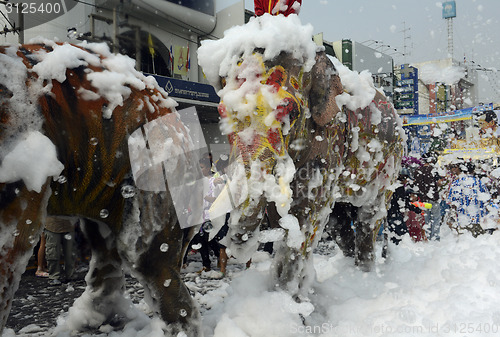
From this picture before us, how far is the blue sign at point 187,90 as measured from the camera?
332 inches

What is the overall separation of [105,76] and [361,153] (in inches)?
94.2

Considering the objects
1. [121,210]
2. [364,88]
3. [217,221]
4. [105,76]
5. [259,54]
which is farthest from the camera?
[364,88]

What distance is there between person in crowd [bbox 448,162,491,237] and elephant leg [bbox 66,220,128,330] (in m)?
5.87

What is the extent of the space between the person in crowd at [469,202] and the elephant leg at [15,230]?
6.66 meters

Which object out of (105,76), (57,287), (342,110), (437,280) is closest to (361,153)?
(342,110)

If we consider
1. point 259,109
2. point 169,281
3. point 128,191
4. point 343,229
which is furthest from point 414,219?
point 128,191

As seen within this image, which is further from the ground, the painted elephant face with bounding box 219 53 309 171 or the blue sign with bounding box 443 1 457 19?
the blue sign with bounding box 443 1 457 19

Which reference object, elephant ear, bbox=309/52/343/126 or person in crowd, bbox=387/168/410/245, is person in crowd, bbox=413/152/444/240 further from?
elephant ear, bbox=309/52/343/126

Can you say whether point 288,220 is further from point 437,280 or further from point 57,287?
point 57,287

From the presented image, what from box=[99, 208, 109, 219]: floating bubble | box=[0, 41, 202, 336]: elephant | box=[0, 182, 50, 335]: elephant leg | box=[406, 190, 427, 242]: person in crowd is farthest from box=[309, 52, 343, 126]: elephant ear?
box=[406, 190, 427, 242]: person in crowd

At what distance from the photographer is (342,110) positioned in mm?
3312

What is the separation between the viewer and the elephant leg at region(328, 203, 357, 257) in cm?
457

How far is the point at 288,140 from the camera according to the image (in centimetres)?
263

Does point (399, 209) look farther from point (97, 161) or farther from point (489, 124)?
point (489, 124)
